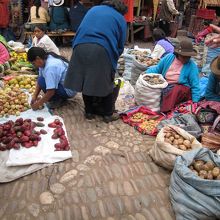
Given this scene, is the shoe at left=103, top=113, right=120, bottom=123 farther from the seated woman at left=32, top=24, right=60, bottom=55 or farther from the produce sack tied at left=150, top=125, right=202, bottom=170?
the seated woman at left=32, top=24, right=60, bottom=55

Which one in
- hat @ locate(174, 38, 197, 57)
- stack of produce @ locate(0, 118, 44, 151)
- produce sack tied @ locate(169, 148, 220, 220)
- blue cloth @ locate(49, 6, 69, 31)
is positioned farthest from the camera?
blue cloth @ locate(49, 6, 69, 31)

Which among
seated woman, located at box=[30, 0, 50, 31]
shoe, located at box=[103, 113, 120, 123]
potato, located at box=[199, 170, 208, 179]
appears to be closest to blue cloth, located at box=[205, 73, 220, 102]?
shoe, located at box=[103, 113, 120, 123]

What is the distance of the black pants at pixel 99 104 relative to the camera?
4.49 meters

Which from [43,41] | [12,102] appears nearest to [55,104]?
[12,102]

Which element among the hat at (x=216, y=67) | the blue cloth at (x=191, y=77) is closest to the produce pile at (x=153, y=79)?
the blue cloth at (x=191, y=77)

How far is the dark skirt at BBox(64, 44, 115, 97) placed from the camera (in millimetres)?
4086

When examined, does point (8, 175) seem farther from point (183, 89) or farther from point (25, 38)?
point (25, 38)

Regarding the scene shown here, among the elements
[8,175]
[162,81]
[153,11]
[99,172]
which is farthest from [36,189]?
[153,11]

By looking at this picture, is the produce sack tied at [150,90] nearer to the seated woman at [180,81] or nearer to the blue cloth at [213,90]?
the seated woman at [180,81]

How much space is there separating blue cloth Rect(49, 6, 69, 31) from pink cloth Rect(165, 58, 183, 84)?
580 centimetres

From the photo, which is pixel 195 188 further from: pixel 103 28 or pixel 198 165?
pixel 103 28

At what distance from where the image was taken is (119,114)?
15.6ft

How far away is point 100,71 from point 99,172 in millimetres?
1406

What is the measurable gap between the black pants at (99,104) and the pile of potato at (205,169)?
69.4 inches
